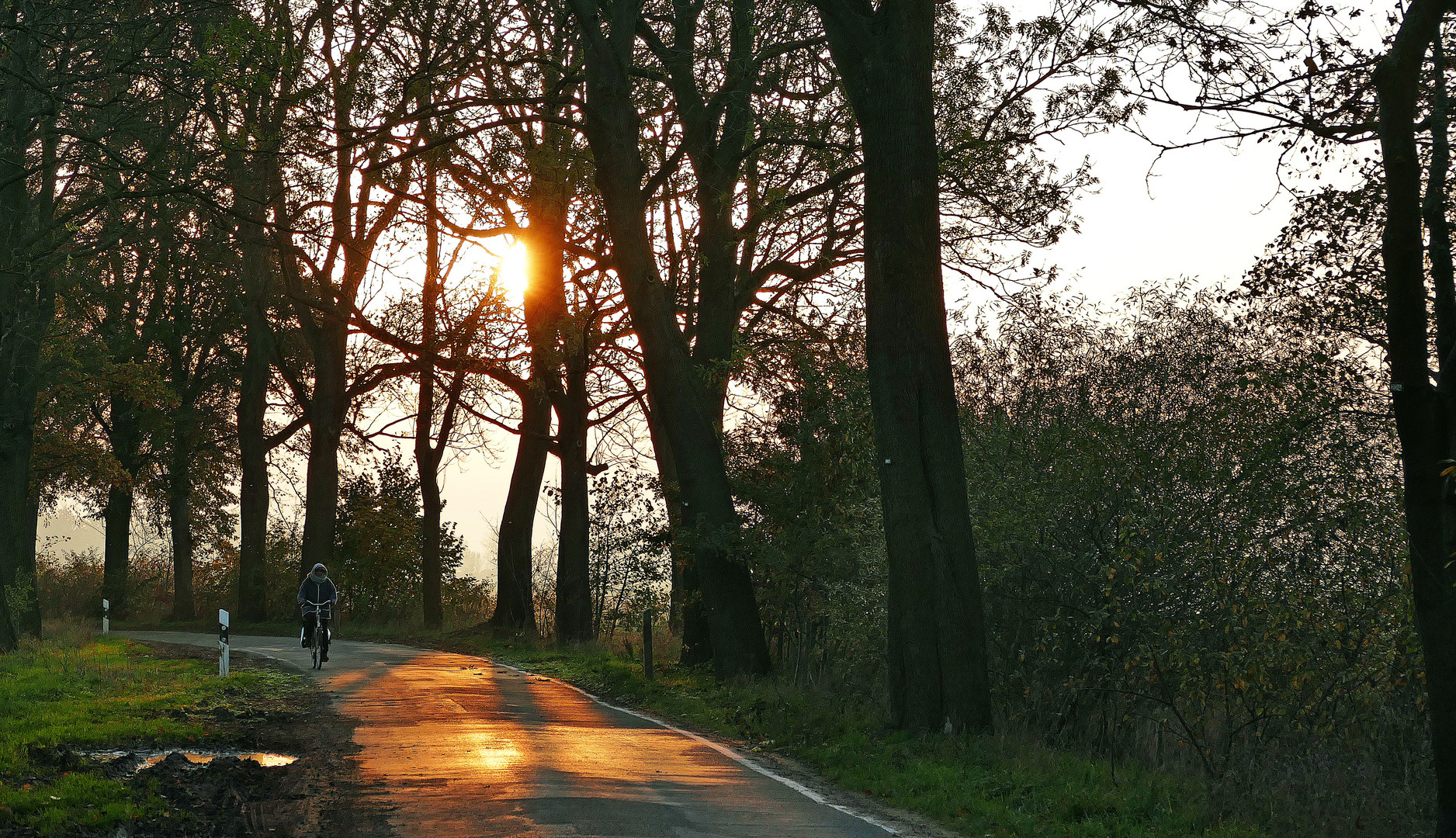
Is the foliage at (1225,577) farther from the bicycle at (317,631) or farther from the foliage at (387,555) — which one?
the foliage at (387,555)

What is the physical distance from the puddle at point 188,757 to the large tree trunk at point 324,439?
2601cm

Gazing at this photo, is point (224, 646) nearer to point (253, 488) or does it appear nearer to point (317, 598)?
point (317, 598)

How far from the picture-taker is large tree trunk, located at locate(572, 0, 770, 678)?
19.5 m

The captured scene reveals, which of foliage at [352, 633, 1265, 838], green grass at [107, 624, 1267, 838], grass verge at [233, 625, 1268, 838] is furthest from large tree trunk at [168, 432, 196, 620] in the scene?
foliage at [352, 633, 1265, 838]

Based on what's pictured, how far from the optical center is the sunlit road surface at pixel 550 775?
873 centimetres

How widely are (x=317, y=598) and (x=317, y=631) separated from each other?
79 centimetres

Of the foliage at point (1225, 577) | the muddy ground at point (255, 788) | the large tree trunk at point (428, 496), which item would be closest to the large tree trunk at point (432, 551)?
the large tree trunk at point (428, 496)

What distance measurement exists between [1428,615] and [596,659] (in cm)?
1653

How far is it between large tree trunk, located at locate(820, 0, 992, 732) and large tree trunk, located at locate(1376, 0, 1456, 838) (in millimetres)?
4468

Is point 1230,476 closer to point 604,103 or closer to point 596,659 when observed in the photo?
point 604,103

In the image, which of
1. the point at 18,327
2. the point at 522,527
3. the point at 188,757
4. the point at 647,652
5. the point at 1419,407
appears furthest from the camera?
the point at 522,527

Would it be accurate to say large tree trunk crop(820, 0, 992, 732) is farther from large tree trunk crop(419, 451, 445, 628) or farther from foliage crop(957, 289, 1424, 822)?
large tree trunk crop(419, 451, 445, 628)

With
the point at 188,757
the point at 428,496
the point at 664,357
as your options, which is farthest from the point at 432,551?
the point at 188,757

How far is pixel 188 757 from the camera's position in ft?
37.8
